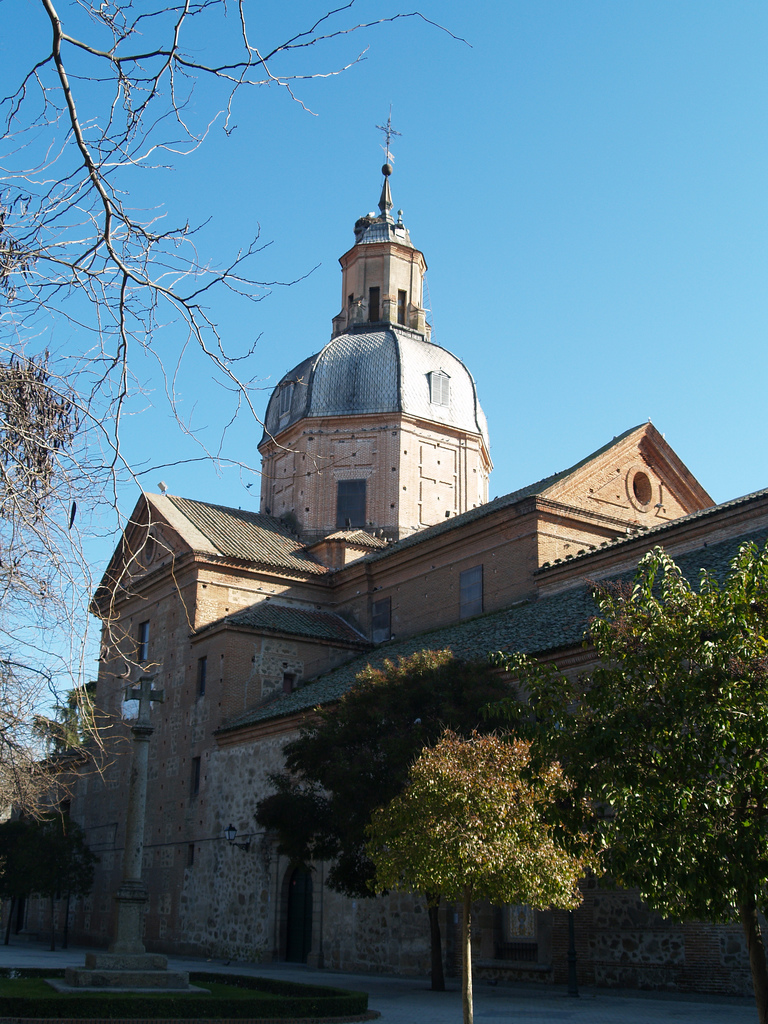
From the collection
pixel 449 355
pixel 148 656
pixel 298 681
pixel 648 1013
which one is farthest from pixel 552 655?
pixel 449 355

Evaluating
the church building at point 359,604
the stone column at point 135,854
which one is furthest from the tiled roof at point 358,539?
the stone column at point 135,854

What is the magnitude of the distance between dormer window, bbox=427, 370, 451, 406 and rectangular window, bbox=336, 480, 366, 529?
4016 mm

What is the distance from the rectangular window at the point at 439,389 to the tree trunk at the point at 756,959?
27729mm

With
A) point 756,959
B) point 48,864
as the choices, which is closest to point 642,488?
point 756,959

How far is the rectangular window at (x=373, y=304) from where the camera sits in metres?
38.0

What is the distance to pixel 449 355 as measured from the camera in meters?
36.4

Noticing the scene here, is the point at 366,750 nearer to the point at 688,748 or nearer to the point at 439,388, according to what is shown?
the point at 688,748

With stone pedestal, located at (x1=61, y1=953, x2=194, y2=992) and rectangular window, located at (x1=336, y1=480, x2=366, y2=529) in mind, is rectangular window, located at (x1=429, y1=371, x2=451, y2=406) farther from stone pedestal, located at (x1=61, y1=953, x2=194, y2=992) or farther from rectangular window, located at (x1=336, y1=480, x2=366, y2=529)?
stone pedestal, located at (x1=61, y1=953, x2=194, y2=992)

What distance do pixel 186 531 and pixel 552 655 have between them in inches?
590

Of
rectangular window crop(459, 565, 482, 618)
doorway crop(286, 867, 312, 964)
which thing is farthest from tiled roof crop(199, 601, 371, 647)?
doorway crop(286, 867, 312, 964)

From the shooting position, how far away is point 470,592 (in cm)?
2570

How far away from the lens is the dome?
3381 cm

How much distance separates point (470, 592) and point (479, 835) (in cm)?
1490

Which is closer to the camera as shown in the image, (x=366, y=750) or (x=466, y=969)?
(x=466, y=969)
